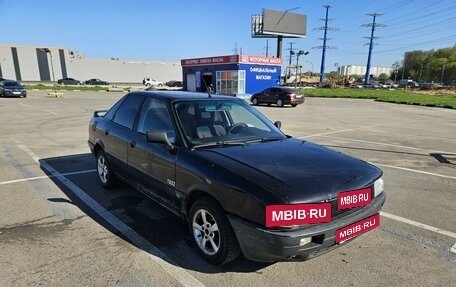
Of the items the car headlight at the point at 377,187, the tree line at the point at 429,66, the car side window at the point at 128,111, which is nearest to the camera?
the car headlight at the point at 377,187

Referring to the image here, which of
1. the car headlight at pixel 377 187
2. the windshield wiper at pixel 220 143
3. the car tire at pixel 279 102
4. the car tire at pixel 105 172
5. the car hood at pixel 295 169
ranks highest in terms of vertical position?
the windshield wiper at pixel 220 143

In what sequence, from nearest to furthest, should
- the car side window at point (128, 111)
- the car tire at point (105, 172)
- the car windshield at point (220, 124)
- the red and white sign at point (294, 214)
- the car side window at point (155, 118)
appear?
the red and white sign at point (294, 214) → the car windshield at point (220, 124) → the car side window at point (155, 118) → the car side window at point (128, 111) → the car tire at point (105, 172)

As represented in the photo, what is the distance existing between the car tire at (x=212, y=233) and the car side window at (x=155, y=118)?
36.0 inches

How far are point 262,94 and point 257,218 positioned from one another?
25.6m

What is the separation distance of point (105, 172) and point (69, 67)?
9328cm

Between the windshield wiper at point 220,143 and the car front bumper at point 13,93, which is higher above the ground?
the windshield wiper at point 220,143

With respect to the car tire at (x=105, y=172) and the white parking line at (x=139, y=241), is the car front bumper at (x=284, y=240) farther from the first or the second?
the car tire at (x=105, y=172)

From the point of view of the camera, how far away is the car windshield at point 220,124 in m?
3.88

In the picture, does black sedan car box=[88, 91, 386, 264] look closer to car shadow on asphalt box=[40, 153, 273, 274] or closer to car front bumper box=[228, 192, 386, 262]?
car front bumper box=[228, 192, 386, 262]

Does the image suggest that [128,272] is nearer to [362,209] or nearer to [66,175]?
[362,209]

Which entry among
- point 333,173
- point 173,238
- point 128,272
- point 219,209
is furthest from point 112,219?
point 333,173

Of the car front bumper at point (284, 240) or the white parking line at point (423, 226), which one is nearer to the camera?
the car front bumper at point (284, 240)

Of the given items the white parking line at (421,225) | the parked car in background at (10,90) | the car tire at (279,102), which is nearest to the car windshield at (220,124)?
the white parking line at (421,225)

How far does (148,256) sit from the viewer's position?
A: 11.5 ft
